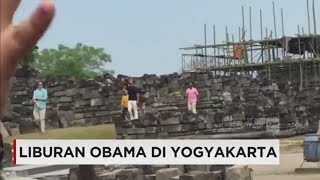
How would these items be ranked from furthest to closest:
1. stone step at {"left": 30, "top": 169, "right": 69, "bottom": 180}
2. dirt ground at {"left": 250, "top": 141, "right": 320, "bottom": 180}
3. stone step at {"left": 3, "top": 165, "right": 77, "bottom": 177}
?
dirt ground at {"left": 250, "top": 141, "right": 320, "bottom": 180}
stone step at {"left": 3, "top": 165, "right": 77, "bottom": 177}
stone step at {"left": 30, "top": 169, "right": 69, "bottom": 180}

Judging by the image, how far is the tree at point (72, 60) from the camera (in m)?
70.1

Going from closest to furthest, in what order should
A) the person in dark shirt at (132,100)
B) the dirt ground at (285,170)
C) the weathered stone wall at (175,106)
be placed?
the dirt ground at (285,170) < the weathered stone wall at (175,106) < the person in dark shirt at (132,100)

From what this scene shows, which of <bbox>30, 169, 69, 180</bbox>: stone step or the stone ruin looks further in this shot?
the stone ruin

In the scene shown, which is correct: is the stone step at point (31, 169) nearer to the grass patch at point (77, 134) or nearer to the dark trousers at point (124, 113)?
the grass patch at point (77, 134)

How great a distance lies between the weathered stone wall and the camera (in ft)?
69.1

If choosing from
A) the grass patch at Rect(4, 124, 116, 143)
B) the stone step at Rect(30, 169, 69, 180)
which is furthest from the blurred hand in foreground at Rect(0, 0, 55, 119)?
the grass patch at Rect(4, 124, 116, 143)

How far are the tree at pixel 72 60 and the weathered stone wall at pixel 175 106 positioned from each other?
3572cm

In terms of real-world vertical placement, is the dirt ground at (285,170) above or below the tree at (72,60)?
below

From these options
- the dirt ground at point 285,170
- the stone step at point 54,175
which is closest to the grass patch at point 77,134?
the dirt ground at point 285,170

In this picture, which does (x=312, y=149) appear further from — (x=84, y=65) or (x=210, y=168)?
(x=84, y=65)

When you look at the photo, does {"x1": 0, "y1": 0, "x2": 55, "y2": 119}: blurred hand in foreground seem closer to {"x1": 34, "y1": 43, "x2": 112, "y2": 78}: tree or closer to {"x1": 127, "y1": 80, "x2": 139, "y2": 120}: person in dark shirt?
{"x1": 127, "y1": 80, "x2": 139, "y2": 120}: person in dark shirt

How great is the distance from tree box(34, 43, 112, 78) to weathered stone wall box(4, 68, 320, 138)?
3572 centimetres

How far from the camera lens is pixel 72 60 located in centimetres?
7188

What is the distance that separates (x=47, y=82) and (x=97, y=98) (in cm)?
401
